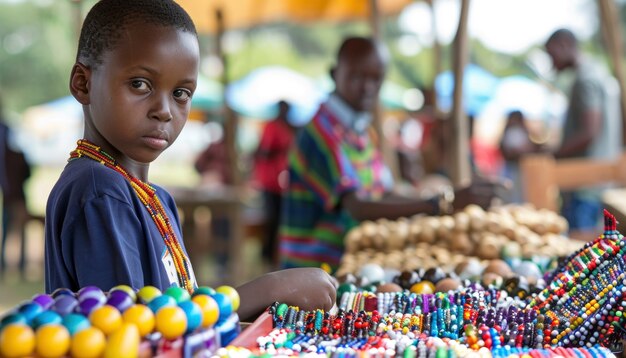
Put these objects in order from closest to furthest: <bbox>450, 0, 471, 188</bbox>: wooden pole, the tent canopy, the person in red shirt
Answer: <bbox>450, 0, 471, 188</bbox>: wooden pole, the tent canopy, the person in red shirt

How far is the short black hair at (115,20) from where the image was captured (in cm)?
156

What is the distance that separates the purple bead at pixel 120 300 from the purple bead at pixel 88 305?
0.02m

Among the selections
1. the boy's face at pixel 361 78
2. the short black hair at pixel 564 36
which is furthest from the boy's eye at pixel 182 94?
the short black hair at pixel 564 36

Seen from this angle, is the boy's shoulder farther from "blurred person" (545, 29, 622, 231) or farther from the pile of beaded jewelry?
"blurred person" (545, 29, 622, 231)

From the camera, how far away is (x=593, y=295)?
5.34ft

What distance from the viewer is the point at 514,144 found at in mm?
8328

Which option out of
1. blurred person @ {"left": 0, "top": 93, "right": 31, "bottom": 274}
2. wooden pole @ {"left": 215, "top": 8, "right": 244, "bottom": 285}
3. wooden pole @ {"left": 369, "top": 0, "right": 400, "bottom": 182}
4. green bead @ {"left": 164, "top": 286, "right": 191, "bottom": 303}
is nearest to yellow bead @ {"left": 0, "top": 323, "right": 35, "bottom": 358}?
green bead @ {"left": 164, "top": 286, "right": 191, "bottom": 303}

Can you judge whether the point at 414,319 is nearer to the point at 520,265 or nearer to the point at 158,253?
the point at 158,253

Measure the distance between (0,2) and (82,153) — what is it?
34.7 metres

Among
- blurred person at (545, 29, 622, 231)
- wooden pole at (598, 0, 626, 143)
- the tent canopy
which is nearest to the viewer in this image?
blurred person at (545, 29, 622, 231)

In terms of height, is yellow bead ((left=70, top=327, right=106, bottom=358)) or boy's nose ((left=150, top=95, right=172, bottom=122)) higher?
boy's nose ((left=150, top=95, right=172, bottom=122))

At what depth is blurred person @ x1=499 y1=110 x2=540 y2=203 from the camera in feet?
25.2

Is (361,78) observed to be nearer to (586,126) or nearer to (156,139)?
(586,126)

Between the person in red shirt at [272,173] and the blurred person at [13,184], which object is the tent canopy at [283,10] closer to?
the person in red shirt at [272,173]
